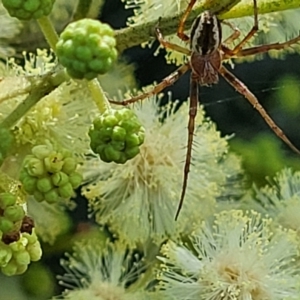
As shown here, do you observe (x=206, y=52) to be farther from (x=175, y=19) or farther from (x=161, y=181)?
(x=161, y=181)

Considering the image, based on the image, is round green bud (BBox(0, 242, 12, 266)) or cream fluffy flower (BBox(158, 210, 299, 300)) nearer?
round green bud (BBox(0, 242, 12, 266))

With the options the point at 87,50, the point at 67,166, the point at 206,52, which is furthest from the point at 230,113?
the point at 87,50

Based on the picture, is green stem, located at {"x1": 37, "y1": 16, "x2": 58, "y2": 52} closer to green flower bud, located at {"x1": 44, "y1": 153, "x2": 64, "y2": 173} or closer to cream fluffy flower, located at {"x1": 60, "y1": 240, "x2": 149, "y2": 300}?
green flower bud, located at {"x1": 44, "y1": 153, "x2": 64, "y2": 173}

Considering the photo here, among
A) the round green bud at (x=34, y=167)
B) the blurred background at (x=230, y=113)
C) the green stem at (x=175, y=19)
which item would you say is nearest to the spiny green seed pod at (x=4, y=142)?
the round green bud at (x=34, y=167)

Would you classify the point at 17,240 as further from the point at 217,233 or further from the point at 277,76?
the point at 277,76

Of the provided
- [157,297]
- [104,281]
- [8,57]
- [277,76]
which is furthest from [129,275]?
[277,76]

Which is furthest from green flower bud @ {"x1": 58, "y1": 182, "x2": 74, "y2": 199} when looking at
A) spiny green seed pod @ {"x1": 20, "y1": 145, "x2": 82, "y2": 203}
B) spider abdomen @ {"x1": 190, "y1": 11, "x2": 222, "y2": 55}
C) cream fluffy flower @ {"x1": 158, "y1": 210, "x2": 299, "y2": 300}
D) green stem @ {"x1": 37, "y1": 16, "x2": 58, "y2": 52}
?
cream fluffy flower @ {"x1": 158, "y1": 210, "x2": 299, "y2": 300}

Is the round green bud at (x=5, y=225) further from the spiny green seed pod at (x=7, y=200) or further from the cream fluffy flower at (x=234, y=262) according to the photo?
the cream fluffy flower at (x=234, y=262)
